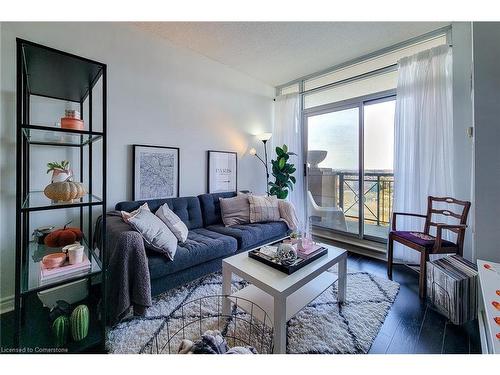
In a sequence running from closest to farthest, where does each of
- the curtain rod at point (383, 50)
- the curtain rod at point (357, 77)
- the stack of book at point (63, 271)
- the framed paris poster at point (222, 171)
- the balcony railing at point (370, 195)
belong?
the stack of book at point (63, 271) < the curtain rod at point (383, 50) < the curtain rod at point (357, 77) < the balcony railing at point (370, 195) < the framed paris poster at point (222, 171)

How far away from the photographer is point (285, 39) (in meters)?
2.51

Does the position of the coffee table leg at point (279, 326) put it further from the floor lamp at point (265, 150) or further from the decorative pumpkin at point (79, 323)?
the floor lamp at point (265, 150)

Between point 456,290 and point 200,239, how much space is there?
2041mm

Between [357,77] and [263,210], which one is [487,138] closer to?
[357,77]

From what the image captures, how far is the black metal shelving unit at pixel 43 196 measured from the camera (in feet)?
3.49

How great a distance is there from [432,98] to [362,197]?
138 centimetres

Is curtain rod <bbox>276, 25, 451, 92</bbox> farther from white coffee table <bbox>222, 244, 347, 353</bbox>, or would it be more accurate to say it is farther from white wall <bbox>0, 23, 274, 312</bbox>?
white coffee table <bbox>222, 244, 347, 353</bbox>

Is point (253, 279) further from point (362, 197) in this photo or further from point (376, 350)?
point (362, 197)

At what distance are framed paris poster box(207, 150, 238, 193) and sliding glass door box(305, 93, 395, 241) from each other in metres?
1.32

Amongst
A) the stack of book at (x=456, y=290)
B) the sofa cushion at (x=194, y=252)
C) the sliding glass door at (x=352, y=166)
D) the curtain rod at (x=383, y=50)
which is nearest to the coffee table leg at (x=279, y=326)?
the sofa cushion at (x=194, y=252)

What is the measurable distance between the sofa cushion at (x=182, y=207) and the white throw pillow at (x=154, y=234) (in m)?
0.47

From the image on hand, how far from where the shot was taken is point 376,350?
1.34m

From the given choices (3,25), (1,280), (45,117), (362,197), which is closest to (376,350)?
(362,197)

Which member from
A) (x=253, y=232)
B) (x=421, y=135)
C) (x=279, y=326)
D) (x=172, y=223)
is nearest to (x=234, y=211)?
(x=253, y=232)
